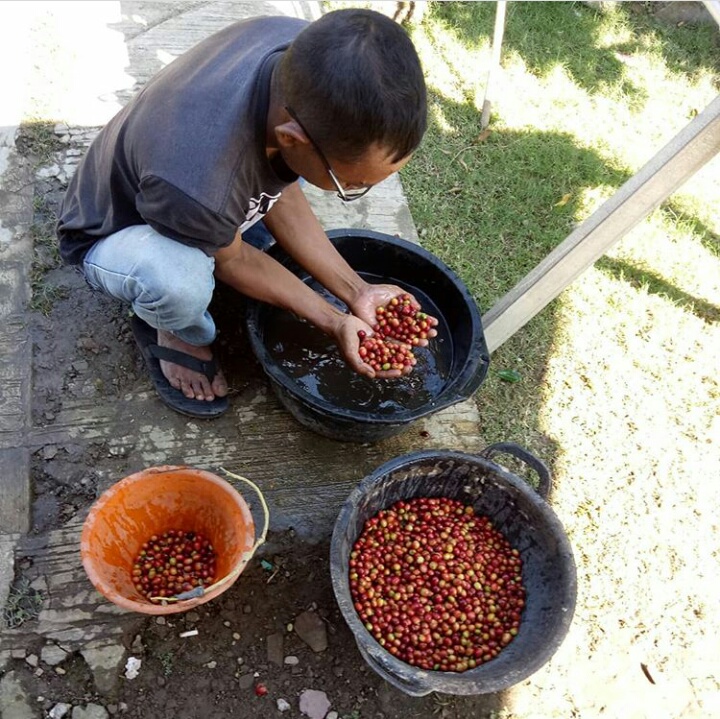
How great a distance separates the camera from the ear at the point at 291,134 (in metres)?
1.72

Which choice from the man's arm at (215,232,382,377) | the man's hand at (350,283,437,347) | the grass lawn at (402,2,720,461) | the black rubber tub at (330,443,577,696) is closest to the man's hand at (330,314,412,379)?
the man's arm at (215,232,382,377)

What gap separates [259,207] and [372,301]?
56 cm

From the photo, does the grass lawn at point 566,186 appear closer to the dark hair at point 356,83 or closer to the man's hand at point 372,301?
the man's hand at point 372,301

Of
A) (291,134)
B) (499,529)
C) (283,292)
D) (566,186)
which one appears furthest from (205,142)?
(566,186)

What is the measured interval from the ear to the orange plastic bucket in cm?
94

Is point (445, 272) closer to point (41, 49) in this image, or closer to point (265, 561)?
point (265, 561)

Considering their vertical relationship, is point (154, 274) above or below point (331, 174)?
below

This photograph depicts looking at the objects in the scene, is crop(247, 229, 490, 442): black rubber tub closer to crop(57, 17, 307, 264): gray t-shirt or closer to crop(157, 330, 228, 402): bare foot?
crop(157, 330, 228, 402): bare foot

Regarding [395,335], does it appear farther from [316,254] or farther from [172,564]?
[172,564]

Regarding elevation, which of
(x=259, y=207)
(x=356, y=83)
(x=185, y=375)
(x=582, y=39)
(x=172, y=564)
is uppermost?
(x=356, y=83)

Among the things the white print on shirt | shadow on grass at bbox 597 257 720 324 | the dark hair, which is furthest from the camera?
shadow on grass at bbox 597 257 720 324

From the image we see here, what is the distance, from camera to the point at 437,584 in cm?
215

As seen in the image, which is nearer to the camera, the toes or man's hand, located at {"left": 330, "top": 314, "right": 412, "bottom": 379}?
man's hand, located at {"left": 330, "top": 314, "right": 412, "bottom": 379}

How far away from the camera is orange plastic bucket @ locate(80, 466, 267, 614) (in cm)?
191
